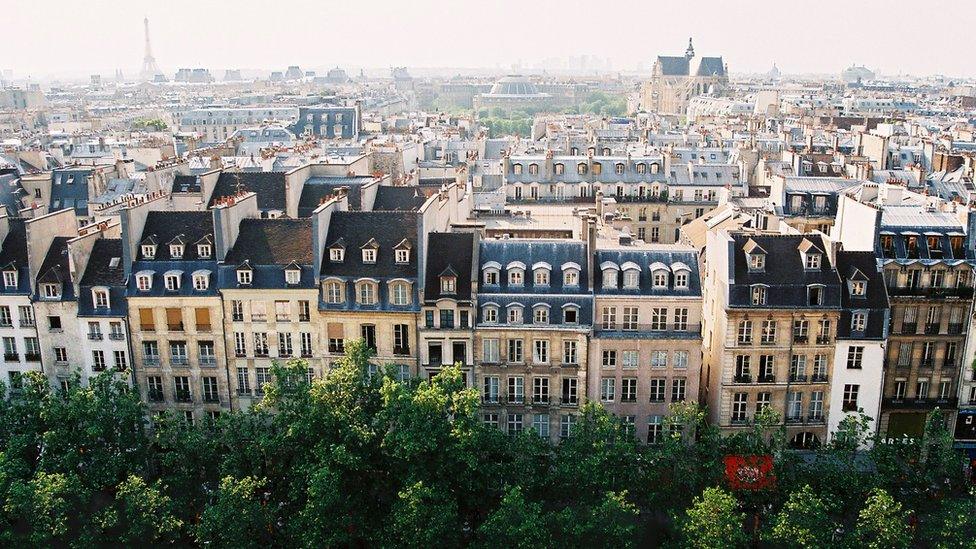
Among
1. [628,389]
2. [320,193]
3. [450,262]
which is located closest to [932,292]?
[628,389]

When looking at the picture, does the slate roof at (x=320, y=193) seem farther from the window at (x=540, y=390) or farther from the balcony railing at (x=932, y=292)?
the balcony railing at (x=932, y=292)

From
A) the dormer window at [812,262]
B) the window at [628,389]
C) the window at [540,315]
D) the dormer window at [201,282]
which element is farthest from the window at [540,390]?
the dormer window at [201,282]

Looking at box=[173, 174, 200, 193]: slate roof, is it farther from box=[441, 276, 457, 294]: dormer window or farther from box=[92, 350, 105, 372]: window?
box=[441, 276, 457, 294]: dormer window

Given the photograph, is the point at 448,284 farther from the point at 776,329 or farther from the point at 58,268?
the point at 58,268

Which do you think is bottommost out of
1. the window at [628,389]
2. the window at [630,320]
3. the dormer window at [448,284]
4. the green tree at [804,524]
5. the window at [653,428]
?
the window at [653,428]

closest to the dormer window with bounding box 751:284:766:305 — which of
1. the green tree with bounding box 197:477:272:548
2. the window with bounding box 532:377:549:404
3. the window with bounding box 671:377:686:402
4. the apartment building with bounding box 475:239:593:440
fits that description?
the window with bounding box 671:377:686:402

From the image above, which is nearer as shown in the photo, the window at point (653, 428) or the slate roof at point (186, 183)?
the window at point (653, 428)
